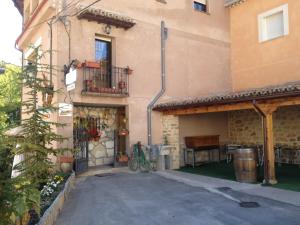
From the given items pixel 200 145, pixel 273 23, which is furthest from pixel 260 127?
pixel 273 23

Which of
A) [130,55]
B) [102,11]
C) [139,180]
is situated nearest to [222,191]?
[139,180]

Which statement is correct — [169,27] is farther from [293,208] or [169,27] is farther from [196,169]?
[293,208]

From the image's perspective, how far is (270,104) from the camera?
8500mm

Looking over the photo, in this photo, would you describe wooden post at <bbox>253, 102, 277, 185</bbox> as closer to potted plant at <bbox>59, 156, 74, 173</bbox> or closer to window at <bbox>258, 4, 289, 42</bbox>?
window at <bbox>258, 4, 289, 42</bbox>

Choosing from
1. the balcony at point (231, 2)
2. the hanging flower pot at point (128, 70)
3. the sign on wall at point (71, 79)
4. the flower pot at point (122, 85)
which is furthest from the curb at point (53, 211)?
the balcony at point (231, 2)

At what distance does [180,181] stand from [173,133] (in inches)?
125

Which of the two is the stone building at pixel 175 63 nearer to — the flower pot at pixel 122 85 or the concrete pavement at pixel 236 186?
the flower pot at pixel 122 85

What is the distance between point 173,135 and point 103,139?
107 inches

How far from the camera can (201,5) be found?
47.1 feet

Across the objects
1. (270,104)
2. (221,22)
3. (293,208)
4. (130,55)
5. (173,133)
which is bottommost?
(293,208)

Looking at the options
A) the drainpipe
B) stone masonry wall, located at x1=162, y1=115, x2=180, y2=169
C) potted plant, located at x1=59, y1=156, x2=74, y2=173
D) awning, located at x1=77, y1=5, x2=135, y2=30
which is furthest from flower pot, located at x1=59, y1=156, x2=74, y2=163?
awning, located at x1=77, y1=5, x2=135, y2=30

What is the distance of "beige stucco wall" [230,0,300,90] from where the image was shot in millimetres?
12102

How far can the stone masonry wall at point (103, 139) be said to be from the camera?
447 inches

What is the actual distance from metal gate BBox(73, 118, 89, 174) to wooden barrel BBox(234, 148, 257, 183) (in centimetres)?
485
